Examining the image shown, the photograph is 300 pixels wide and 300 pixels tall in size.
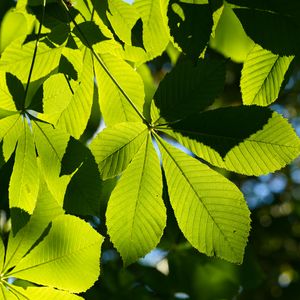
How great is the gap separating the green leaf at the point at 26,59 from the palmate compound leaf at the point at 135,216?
0.39m

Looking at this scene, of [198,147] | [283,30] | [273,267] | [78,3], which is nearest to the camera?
[283,30]

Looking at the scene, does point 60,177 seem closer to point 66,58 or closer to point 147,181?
point 147,181

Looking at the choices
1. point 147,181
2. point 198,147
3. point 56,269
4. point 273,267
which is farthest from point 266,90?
A: point 273,267

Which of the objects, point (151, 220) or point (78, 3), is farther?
point (78, 3)

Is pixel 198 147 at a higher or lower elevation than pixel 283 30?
lower

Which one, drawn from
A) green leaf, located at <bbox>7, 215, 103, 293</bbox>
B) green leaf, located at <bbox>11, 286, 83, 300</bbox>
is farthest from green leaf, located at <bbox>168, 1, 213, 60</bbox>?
green leaf, located at <bbox>11, 286, 83, 300</bbox>

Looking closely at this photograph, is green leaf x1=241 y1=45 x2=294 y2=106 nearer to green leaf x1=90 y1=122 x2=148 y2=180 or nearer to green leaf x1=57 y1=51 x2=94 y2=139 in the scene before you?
green leaf x1=90 y1=122 x2=148 y2=180

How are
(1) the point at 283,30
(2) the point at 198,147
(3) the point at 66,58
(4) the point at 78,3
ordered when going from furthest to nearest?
(4) the point at 78,3 → (3) the point at 66,58 → (2) the point at 198,147 → (1) the point at 283,30

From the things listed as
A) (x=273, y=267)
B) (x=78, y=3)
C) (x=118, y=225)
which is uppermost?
(x=78, y=3)

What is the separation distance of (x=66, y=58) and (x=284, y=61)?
58 cm

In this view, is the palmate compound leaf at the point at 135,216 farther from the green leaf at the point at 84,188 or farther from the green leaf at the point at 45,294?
the green leaf at the point at 45,294

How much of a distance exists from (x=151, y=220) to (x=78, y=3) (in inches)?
27.9

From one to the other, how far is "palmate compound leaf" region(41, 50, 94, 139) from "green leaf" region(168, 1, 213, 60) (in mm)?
355

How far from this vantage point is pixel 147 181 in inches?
49.3
